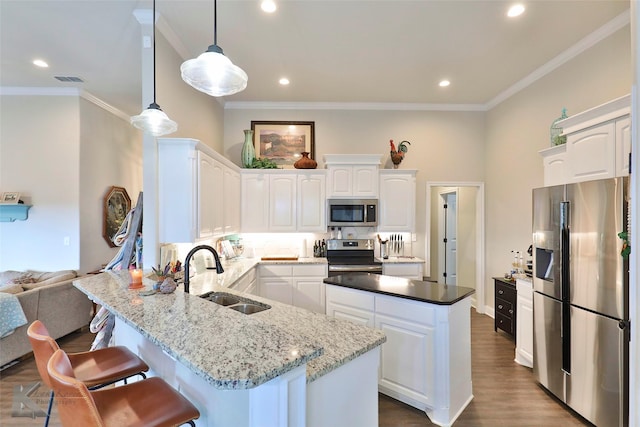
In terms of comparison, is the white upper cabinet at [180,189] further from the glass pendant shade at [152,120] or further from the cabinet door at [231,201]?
the cabinet door at [231,201]

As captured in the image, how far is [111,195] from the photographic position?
4.73 m

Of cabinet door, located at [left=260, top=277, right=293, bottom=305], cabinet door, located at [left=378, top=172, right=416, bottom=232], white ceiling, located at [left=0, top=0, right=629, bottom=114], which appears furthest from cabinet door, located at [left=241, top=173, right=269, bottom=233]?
cabinet door, located at [left=378, top=172, right=416, bottom=232]

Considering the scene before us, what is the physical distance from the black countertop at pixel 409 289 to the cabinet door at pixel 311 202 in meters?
1.77

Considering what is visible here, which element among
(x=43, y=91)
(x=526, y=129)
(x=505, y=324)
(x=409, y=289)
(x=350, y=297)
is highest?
(x=43, y=91)

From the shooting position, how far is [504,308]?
3648 millimetres

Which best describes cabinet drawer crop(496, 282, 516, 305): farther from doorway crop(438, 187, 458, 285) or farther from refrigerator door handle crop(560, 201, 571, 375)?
doorway crop(438, 187, 458, 285)

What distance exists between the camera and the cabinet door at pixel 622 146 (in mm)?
1993

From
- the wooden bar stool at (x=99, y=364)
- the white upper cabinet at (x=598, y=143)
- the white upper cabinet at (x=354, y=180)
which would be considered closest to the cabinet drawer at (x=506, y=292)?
the white upper cabinet at (x=598, y=143)

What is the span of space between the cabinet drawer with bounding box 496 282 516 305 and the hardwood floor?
615mm

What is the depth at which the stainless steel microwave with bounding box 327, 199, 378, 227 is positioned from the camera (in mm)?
4301

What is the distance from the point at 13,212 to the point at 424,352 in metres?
5.48

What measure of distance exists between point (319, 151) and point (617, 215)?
3.62 m

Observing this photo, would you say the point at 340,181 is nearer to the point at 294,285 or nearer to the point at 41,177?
the point at 294,285

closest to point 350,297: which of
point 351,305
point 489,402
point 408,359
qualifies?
point 351,305
